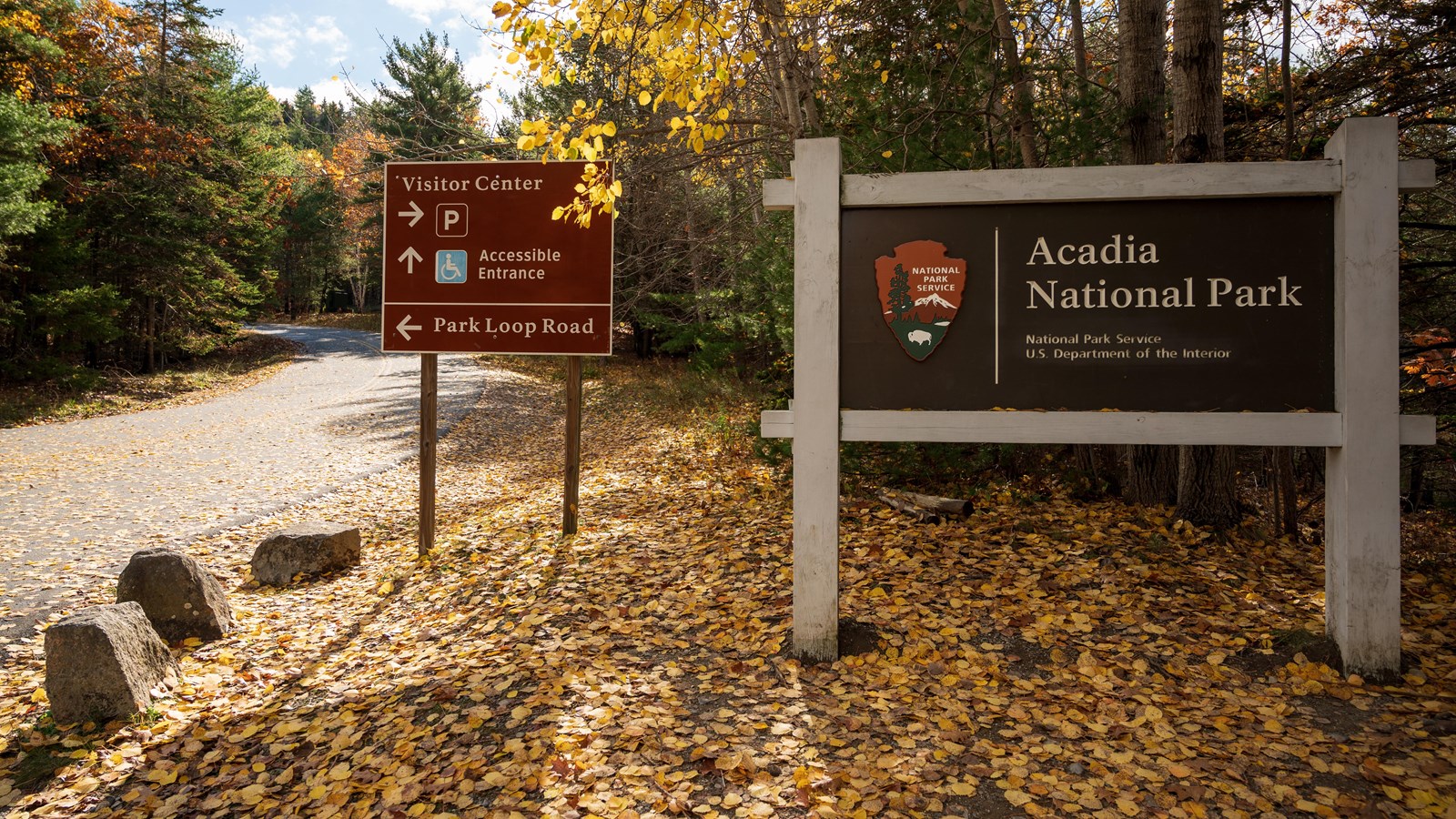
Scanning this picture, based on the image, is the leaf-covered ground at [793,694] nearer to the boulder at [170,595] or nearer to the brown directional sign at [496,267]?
the boulder at [170,595]

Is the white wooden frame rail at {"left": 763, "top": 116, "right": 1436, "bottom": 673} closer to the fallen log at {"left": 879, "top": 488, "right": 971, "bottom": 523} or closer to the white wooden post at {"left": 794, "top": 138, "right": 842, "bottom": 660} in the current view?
the white wooden post at {"left": 794, "top": 138, "right": 842, "bottom": 660}

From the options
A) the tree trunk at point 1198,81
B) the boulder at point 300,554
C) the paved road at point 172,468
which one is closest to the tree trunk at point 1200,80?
the tree trunk at point 1198,81

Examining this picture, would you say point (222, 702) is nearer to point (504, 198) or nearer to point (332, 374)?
point (504, 198)

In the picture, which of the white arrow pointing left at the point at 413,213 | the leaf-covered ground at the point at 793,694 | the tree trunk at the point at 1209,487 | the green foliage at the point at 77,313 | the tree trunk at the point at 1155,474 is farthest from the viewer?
the green foliage at the point at 77,313

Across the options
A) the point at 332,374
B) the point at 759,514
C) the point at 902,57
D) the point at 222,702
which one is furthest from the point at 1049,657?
the point at 332,374

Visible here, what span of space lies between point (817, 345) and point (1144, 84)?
4.11 metres

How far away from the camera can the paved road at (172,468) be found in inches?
269

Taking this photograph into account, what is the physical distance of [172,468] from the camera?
35.3 ft

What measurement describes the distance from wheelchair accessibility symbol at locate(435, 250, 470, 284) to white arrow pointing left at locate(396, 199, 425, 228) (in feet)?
1.04

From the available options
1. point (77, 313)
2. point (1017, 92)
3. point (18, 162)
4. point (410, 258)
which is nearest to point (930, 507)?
point (1017, 92)

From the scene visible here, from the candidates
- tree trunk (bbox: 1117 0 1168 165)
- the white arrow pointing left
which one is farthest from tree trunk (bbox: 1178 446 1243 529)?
the white arrow pointing left

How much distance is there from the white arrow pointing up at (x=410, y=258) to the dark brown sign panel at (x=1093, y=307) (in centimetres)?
434

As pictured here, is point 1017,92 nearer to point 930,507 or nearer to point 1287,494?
point 930,507

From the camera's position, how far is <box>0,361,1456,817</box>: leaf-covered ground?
3.19 metres
